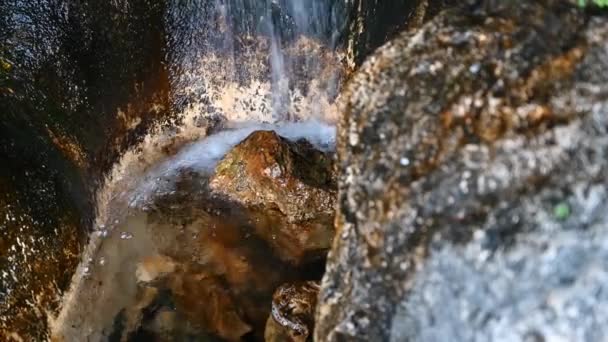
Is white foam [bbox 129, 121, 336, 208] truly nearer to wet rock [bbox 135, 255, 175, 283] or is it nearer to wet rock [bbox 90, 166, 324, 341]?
wet rock [bbox 90, 166, 324, 341]

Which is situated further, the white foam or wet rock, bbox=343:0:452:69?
the white foam

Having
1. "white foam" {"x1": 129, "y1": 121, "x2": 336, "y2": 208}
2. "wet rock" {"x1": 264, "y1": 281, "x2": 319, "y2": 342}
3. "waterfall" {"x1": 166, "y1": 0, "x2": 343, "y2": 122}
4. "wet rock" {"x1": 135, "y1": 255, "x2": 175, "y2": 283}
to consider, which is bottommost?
"wet rock" {"x1": 264, "y1": 281, "x2": 319, "y2": 342}

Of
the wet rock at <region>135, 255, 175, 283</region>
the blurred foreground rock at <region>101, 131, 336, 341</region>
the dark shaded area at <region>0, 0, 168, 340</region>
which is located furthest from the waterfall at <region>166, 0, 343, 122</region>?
the wet rock at <region>135, 255, 175, 283</region>

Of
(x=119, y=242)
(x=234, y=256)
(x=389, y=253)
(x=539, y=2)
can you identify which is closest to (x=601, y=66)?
(x=539, y=2)

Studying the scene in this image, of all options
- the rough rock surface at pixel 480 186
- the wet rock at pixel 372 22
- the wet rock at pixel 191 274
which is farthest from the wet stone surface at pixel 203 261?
the rough rock surface at pixel 480 186

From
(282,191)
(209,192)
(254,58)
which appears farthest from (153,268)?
(254,58)

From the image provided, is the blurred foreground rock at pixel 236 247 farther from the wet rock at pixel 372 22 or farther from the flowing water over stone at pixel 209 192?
the wet rock at pixel 372 22

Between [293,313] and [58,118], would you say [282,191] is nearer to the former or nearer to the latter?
[293,313]

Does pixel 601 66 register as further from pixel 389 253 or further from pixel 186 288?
pixel 186 288
